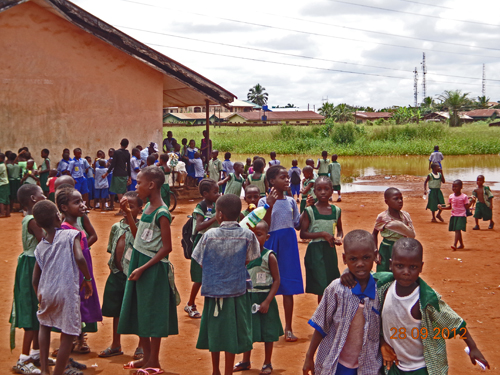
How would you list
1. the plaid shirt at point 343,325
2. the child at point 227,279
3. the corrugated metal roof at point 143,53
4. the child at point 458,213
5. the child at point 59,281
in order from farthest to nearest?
the corrugated metal roof at point 143,53 → the child at point 458,213 → the child at point 59,281 → the child at point 227,279 → the plaid shirt at point 343,325

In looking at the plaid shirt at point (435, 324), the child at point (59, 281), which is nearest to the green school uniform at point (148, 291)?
the child at point (59, 281)

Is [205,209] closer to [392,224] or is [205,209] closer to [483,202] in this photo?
[392,224]

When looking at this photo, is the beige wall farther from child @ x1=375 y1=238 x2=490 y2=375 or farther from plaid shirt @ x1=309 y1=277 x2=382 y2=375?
child @ x1=375 y1=238 x2=490 y2=375

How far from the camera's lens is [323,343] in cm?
315

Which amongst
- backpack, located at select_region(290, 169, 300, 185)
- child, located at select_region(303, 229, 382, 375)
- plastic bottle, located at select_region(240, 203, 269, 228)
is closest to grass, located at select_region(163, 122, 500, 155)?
backpack, located at select_region(290, 169, 300, 185)

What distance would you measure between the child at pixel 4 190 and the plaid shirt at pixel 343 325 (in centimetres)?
1131

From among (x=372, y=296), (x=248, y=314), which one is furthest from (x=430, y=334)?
(x=248, y=314)

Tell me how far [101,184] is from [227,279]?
11.1 metres


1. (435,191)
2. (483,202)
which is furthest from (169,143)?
(483,202)

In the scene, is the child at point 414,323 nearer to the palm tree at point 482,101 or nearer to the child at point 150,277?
the child at point 150,277

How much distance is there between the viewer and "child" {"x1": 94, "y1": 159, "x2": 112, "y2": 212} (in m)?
14.4

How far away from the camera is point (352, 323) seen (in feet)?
10.1

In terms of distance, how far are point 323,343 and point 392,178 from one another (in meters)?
23.4

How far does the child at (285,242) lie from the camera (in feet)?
17.1
